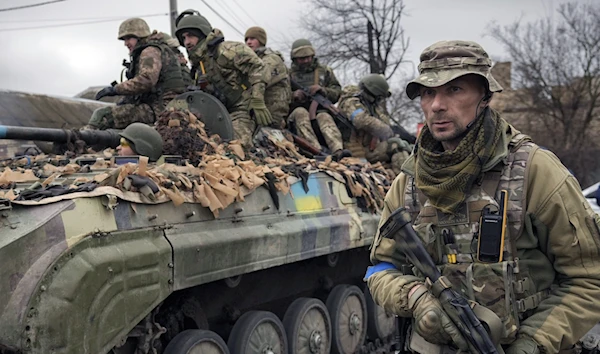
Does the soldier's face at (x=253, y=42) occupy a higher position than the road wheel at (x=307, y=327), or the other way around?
the soldier's face at (x=253, y=42)

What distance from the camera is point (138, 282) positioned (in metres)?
3.56

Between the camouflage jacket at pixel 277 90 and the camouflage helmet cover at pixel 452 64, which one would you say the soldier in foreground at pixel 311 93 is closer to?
the camouflage jacket at pixel 277 90

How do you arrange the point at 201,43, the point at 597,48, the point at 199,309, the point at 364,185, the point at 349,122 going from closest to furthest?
the point at 199,309 → the point at 364,185 → the point at 201,43 → the point at 349,122 → the point at 597,48

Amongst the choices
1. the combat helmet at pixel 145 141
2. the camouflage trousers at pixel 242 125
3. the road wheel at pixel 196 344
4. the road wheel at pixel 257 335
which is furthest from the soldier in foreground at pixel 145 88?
the road wheel at pixel 196 344

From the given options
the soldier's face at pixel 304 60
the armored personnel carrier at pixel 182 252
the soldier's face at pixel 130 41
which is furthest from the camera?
the soldier's face at pixel 304 60

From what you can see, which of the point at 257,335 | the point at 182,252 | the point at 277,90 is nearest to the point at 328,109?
the point at 277,90

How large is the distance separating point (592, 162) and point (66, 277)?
23027 millimetres

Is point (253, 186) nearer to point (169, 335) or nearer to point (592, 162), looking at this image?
point (169, 335)

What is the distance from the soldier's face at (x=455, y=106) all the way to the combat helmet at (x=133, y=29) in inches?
195

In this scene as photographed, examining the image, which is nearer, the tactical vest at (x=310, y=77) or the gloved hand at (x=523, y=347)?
the gloved hand at (x=523, y=347)

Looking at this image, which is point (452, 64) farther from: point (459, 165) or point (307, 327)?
point (307, 327)

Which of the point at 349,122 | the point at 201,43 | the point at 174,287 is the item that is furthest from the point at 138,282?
the point at 349,122

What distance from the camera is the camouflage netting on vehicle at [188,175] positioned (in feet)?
12.1

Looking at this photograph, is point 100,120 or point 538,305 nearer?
point 538,305
